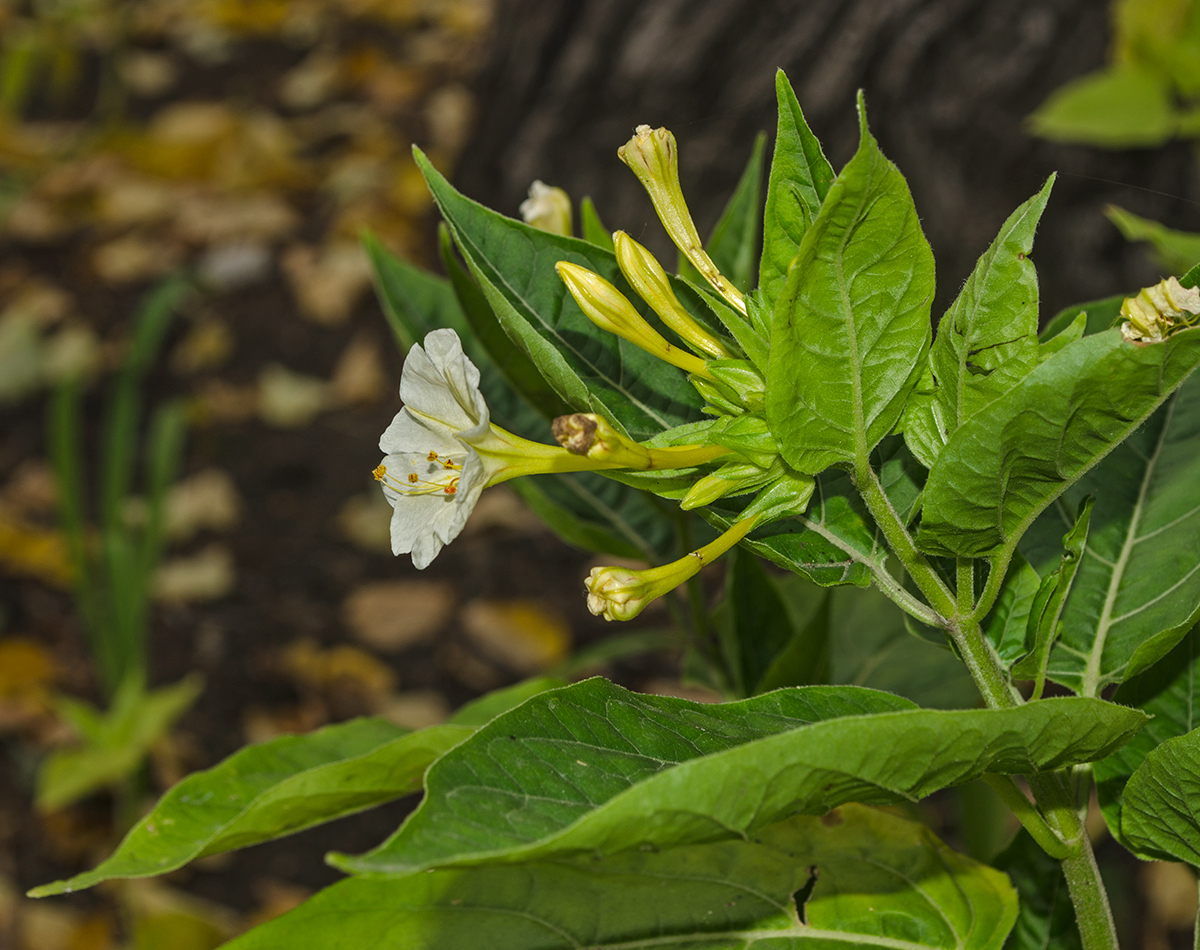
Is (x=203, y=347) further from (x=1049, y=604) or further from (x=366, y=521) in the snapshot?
(x=1049, y=604)

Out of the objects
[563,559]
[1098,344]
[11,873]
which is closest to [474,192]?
[563,559]

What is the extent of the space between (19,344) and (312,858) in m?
1.55

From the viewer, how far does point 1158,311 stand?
15.8 inches

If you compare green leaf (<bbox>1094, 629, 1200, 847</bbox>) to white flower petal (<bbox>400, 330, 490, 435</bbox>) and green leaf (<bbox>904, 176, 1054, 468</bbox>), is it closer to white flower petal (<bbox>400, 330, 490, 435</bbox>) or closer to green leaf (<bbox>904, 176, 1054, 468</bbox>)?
green leaf (<bbox>904, 176, 1054, 468</bbox>)

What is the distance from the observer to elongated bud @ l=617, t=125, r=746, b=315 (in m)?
0.51

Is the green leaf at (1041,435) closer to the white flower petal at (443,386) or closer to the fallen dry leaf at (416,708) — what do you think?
the white flower petal at (443,386)

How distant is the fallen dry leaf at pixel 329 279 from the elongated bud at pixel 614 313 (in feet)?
7.03

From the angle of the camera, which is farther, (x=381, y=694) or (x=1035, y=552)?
(x=381, y=694)

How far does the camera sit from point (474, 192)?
236cm

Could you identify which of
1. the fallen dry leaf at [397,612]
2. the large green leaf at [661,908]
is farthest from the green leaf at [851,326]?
the fallen dry leaf at [397,612]

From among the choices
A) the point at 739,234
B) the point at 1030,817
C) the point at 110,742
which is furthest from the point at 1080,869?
the point at 110,742

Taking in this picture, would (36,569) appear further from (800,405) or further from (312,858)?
(800,405)

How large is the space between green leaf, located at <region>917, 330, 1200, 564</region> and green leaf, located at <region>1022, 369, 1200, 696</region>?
129 millimetres

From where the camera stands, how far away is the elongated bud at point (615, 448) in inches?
17.3
